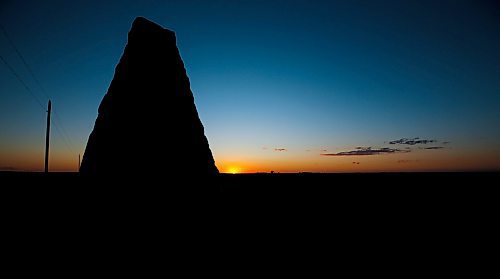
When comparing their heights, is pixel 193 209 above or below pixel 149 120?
below

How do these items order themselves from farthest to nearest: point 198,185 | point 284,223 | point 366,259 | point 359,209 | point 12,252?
1. point 359,209
2. point 284,223
3. point 198,185
4. point 366,259
5. point 12,252

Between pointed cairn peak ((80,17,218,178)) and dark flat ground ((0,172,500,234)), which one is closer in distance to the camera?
dark flat ground ((0,172,500,234))

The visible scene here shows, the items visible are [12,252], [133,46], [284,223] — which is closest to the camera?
[12,252]

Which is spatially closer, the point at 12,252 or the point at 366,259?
the point at 12,252

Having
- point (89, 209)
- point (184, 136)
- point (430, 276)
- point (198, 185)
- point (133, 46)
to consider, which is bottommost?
point (430, 276)

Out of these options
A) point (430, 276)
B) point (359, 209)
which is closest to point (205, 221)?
point (430, 276)

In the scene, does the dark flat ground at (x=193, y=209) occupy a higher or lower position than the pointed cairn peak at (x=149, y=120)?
lower

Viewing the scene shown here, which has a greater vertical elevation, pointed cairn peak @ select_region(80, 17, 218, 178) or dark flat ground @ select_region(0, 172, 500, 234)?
pointed cairn peak @ select_region(80, 17, 218, 178)

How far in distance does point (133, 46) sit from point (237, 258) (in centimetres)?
771

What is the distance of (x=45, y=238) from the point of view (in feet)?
25.0

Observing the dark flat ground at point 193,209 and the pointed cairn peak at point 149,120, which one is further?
the pointed cairn peak at point 149,120

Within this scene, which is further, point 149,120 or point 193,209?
point 149,120

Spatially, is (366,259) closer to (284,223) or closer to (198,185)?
(284,223)

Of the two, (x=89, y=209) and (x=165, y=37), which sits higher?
(x=165, y=37)
